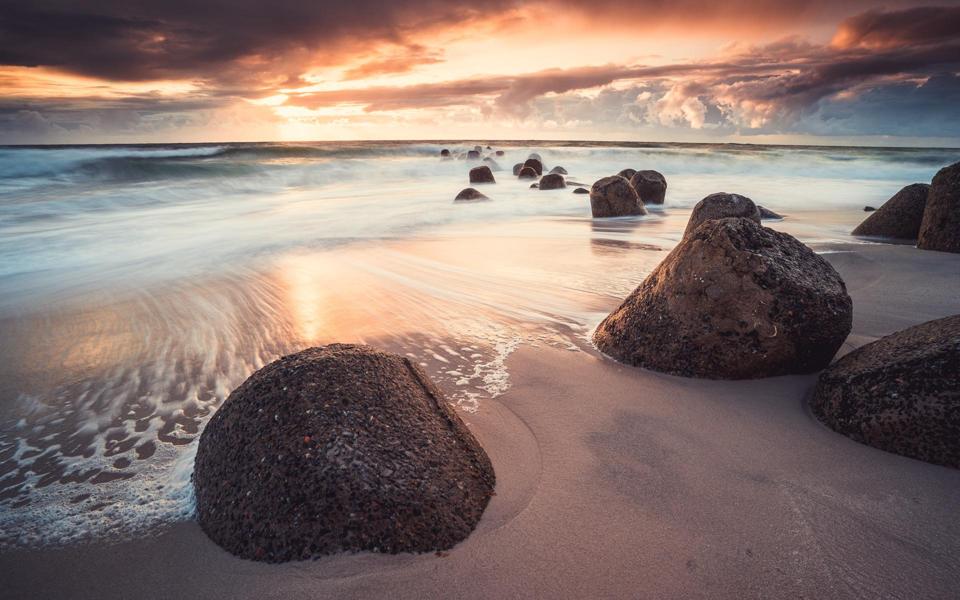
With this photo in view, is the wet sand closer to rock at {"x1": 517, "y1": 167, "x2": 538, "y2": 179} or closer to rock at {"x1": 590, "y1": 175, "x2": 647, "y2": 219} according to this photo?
rock at {"x1": 590, "y1": 175, "x2": 647, "y2": 219}

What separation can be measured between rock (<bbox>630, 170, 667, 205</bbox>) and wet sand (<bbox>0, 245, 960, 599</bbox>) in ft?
34.5

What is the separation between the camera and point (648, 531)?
6.18ft

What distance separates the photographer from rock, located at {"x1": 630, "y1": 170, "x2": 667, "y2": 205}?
12.6 m

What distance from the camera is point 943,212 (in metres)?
6.36

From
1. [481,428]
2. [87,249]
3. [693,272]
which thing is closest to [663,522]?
[481,428]

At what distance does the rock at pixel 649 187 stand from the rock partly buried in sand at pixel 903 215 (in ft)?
16.9

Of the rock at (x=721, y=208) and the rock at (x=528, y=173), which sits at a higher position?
the rock at (x=528, y=173)

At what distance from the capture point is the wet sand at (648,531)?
1660 millimetres

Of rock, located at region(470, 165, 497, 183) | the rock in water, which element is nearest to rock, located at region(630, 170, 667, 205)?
the rock in water

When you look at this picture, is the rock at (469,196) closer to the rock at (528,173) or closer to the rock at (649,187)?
the rock at (649,187)

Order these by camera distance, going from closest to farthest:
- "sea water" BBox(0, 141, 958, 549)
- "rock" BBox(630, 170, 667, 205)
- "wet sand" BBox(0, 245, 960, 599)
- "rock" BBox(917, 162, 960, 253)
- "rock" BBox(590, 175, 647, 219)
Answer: "wet sand" BBox(0, 245, 960, 599) → "sea water" BBox(0, 141, 958, 549) → "rock" BBox(917, 162, 960, 253) → "rock" BBox(590, 175, 647, 219) → "rock" BBox(630, 170, 667, 205)

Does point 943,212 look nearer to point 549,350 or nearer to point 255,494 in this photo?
point 549,350

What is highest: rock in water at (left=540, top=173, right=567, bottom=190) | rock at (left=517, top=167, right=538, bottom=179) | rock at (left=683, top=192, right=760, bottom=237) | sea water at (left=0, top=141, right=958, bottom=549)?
rock at (left=517, top=167, right=538, bottom=179)

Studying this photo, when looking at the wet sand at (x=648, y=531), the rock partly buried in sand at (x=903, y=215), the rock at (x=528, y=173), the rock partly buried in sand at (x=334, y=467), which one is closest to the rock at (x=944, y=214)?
the rock partly buried in sand at (x=903, y=215)
